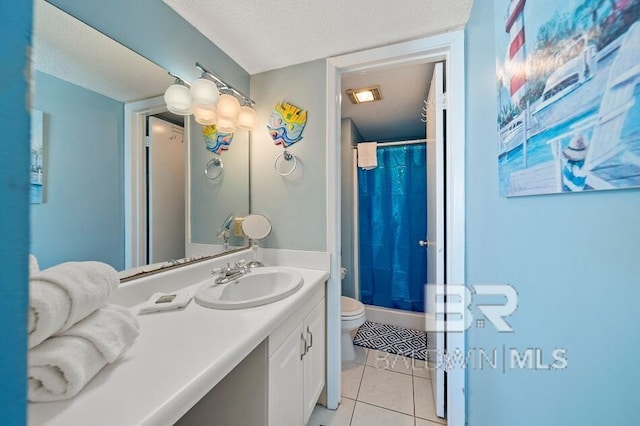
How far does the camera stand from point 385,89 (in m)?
1.80

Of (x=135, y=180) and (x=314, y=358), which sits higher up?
(x=135, y=180)

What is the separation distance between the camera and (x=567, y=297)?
1.60 ft

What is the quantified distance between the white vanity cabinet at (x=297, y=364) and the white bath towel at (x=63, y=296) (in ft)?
1.66

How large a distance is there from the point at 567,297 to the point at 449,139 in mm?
922

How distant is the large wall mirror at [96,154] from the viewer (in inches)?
27.4

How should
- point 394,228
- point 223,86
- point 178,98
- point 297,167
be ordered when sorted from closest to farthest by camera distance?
point 178,98 → point 223,86 → point 297,167 → point 394,228

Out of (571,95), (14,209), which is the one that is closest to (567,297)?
(571,95)

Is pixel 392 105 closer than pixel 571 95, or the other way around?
pixel 571 95

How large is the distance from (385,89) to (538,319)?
1.75 meters

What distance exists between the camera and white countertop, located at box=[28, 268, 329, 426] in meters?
0.41

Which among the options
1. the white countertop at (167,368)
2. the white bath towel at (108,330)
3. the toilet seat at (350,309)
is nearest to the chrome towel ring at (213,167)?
the white countertop at (167,368)

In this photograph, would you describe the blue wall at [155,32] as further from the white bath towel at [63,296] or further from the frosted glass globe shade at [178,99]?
the white bath towel at [63,296]

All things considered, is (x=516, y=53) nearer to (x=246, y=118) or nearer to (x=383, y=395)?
(x=246, y=118)

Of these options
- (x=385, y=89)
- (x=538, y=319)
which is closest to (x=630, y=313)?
(x=538, y=319)
